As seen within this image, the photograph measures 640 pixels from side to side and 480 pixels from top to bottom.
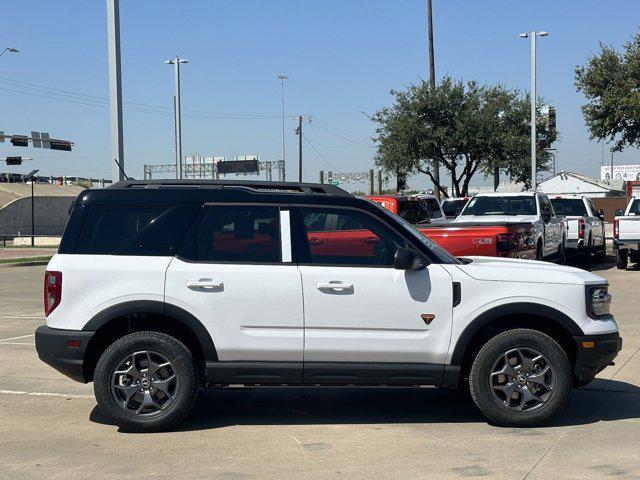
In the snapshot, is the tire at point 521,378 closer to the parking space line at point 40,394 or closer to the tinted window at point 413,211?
the parking space line at point 40,394

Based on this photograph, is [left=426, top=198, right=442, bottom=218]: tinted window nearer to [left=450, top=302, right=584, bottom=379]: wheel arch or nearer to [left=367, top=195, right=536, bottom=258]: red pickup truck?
[left=367, top=195, right=536, bottom=258]: red pickup truck

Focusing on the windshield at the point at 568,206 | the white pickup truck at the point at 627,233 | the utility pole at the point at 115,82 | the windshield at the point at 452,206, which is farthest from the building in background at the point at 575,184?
the utility pole at the point at 115,82

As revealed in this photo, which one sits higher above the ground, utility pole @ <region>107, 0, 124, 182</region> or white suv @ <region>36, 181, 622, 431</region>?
utility pole @ <region>107, 0, 124, 182</region>

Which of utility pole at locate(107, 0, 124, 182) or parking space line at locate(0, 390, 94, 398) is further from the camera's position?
utility pole at locate(107, 0, 124, 182)

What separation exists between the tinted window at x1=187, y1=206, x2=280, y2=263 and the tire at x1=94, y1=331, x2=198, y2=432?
2.46 feet

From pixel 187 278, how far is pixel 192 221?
0.48 m

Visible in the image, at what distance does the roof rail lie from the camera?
676cm

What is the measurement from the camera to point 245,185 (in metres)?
6.89

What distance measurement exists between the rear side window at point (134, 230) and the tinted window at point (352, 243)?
0.96m

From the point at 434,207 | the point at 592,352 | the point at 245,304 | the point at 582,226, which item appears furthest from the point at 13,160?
the point at 592,352

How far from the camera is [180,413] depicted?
6395mm

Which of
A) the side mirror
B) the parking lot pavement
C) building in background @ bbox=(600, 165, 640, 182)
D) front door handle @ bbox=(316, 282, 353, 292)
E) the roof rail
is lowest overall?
the parking lot pavement

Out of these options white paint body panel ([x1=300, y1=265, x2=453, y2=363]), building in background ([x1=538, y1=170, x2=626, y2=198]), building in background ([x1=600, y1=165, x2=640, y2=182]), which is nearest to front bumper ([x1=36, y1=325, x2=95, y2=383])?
white paint body panel ([x1=300, y1=265, x2=453, y2=363])

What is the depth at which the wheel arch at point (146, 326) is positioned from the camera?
636 cm
